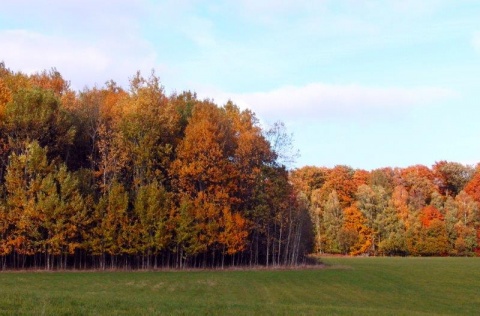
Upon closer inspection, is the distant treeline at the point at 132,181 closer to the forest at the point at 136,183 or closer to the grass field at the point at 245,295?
the forest at the point at 136,183

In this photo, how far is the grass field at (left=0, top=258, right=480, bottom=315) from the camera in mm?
15516

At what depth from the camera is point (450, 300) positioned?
32188mm

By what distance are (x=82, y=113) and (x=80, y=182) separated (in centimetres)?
743

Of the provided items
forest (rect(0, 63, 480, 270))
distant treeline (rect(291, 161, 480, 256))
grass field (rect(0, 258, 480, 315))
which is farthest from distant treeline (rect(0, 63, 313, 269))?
distant treeline (rect(291, 161, 480, 256))

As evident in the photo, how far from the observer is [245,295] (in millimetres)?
29734

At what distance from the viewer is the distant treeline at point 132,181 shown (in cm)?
4684

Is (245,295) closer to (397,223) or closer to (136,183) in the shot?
(136,183)

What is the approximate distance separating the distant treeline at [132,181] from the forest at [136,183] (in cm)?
11

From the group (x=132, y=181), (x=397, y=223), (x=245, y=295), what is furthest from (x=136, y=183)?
(x=397, y=223)

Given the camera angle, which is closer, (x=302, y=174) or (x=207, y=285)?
(x=207, y=285)

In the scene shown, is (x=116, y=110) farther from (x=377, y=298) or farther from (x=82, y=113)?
(x=377, y=298)

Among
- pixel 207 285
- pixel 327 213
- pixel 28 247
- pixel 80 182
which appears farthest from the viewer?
pixel 327 213

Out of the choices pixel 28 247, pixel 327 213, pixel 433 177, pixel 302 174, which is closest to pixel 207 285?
pixel 28 247

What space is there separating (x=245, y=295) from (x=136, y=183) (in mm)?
25416
